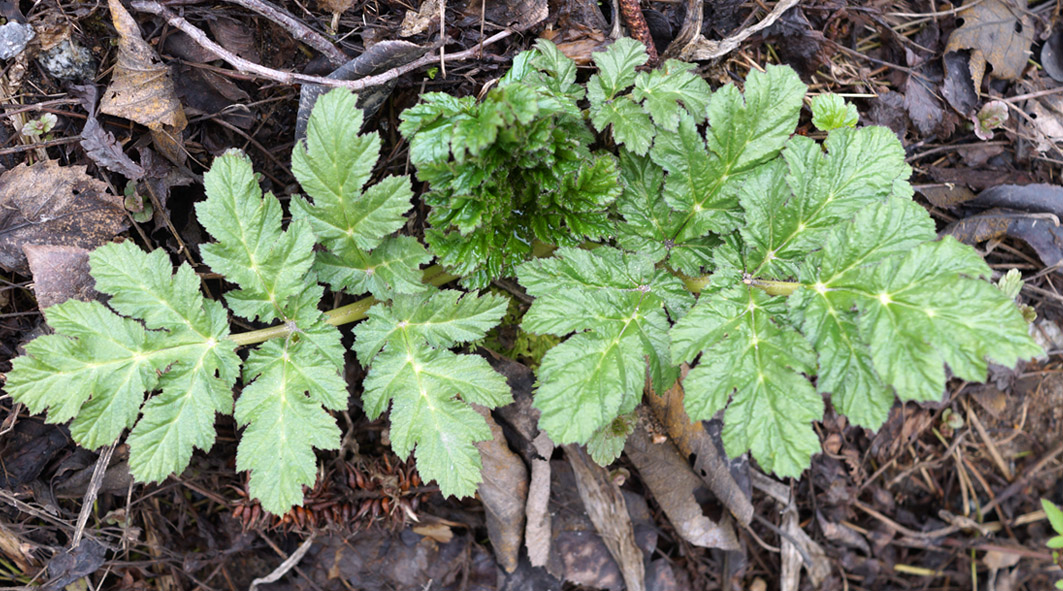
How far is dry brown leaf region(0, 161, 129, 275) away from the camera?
11.2 feet

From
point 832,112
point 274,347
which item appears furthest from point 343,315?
point 832,112

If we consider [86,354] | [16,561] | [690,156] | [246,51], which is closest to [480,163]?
[690,156]

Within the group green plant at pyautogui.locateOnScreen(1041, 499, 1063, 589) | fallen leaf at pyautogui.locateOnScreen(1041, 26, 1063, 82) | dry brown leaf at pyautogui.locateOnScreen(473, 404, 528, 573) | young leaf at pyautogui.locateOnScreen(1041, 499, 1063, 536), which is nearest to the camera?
dry brown leaf at pyautogui.locateOnScreen(473, 404, 528, 573)

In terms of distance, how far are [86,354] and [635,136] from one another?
8.91ft

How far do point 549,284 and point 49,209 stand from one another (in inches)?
104

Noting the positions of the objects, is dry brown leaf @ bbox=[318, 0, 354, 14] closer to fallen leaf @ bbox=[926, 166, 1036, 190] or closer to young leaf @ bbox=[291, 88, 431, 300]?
young leaf @ bbox=[291, 88, 431, 300]

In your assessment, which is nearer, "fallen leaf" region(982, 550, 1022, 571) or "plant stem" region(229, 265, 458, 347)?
"plant stem" region(229, 265, 458, 347)

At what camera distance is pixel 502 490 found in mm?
4066

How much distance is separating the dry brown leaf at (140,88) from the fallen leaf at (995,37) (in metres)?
4.65

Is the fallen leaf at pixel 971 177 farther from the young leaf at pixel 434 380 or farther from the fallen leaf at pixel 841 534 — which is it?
the young leaf at pixel 434 380

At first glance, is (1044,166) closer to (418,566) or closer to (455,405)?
(455,405)

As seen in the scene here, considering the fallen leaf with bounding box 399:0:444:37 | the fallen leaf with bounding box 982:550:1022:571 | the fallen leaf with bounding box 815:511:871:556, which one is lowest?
the fallen leaf with bounding box 982:550:1022:571

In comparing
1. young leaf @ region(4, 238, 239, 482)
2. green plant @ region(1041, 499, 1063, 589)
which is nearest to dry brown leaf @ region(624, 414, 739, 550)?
green plant @ region(1041, 499, 1063, 589)

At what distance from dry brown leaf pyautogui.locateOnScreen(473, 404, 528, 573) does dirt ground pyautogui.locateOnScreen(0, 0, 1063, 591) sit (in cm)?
15
